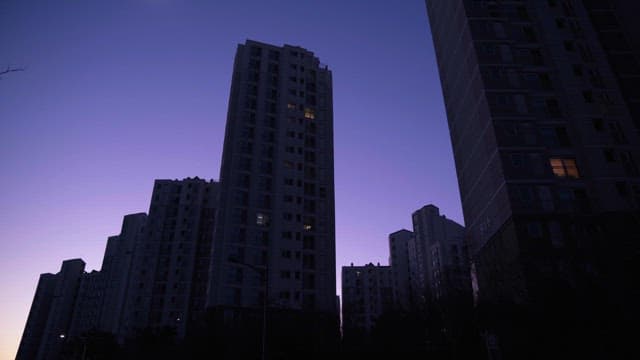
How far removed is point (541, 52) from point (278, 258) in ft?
164

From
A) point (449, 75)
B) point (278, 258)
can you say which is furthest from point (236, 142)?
point (449, 75)

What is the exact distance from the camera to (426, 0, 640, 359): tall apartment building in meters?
34.8

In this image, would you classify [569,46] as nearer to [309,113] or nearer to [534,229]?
[534,229]

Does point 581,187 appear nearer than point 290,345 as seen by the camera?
Yes

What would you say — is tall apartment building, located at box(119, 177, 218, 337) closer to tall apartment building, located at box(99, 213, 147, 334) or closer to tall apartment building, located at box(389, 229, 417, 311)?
tall apartment building, located at box(99, 213, 147, 334)

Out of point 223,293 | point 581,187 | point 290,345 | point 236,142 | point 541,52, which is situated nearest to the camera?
point 581,187

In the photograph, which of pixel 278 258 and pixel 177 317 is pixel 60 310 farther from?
pixel 278 258

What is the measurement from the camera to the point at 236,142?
79375 mm

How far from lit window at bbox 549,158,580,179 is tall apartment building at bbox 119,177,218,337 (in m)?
80.5

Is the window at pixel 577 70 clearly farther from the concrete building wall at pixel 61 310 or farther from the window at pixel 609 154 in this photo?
the concrete building wall at pixel 61 310

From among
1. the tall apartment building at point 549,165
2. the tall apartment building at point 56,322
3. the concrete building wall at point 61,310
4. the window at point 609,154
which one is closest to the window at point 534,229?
the tall apartment building at point 549,165

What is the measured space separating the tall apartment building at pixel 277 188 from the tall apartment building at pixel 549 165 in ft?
91.5

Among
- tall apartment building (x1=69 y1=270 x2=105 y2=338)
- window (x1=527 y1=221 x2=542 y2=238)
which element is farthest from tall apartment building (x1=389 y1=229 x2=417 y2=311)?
window (x1=527 y1=221 x2=542 y2=238)

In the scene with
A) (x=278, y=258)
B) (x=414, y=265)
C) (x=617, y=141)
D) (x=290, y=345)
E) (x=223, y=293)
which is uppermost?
(x=414, y=265)
